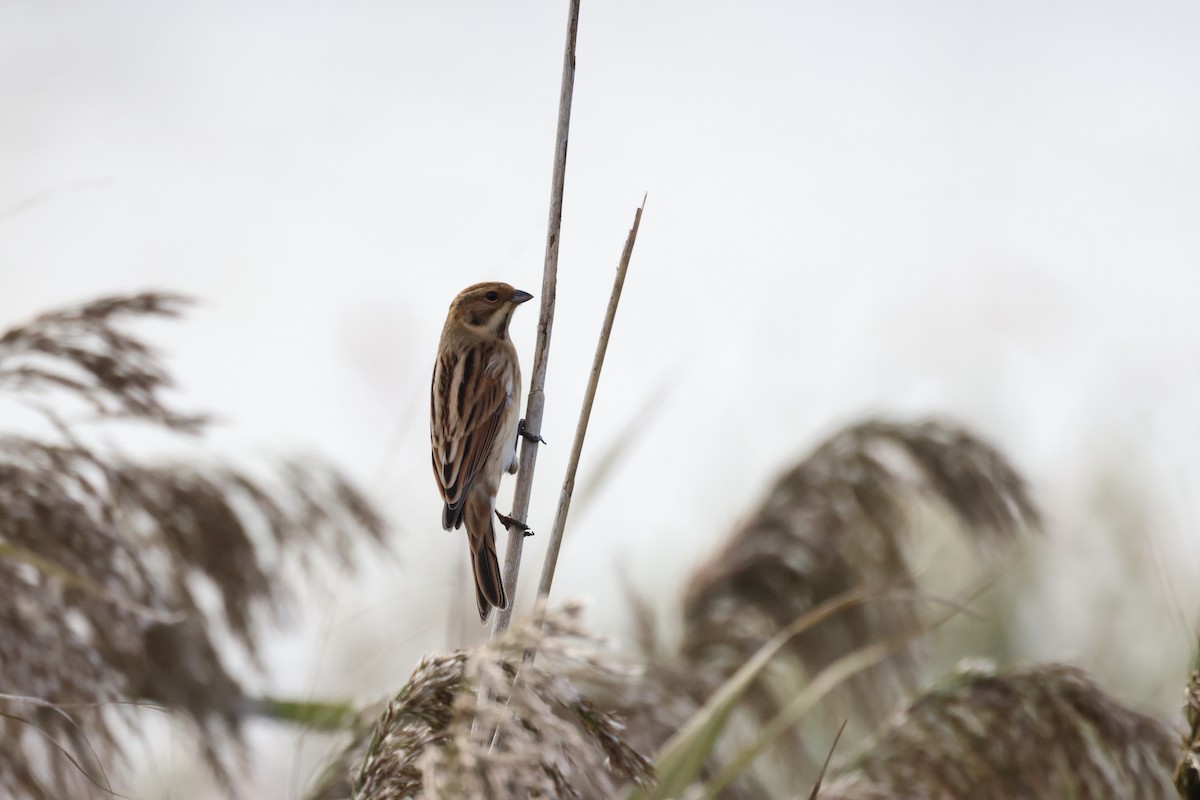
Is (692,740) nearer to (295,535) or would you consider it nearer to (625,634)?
(295,535)

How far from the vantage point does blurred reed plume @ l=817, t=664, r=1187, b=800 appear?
2137mm

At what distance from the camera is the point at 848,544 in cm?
329

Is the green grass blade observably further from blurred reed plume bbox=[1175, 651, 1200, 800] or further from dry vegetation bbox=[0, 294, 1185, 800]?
blurred reed plume bbox=[1175, 651, 1200, 800]

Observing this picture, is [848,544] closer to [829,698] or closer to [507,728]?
[829,698]

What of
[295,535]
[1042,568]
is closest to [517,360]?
[295,535]

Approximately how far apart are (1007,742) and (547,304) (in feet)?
4.04

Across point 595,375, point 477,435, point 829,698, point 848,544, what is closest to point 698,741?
point 595,375

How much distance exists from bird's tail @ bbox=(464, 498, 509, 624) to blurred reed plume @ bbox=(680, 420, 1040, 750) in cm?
91

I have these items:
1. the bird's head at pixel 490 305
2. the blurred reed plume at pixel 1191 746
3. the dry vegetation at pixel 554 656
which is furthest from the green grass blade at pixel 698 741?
the bird's head at pixel 490 305

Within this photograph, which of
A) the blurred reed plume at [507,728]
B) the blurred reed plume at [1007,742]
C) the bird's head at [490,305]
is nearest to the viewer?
the blurred reed plume at [507,728]

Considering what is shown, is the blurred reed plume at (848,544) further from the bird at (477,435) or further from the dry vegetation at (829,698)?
the bird at (477,435)

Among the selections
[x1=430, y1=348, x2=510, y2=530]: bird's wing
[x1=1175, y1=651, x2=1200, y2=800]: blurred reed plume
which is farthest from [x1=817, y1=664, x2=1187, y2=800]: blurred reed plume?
[x1=430, y1=348, x2=510, y2=530]: bird's wing

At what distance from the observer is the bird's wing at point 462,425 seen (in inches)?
95.2

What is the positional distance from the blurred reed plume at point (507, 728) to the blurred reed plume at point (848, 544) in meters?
1.80
